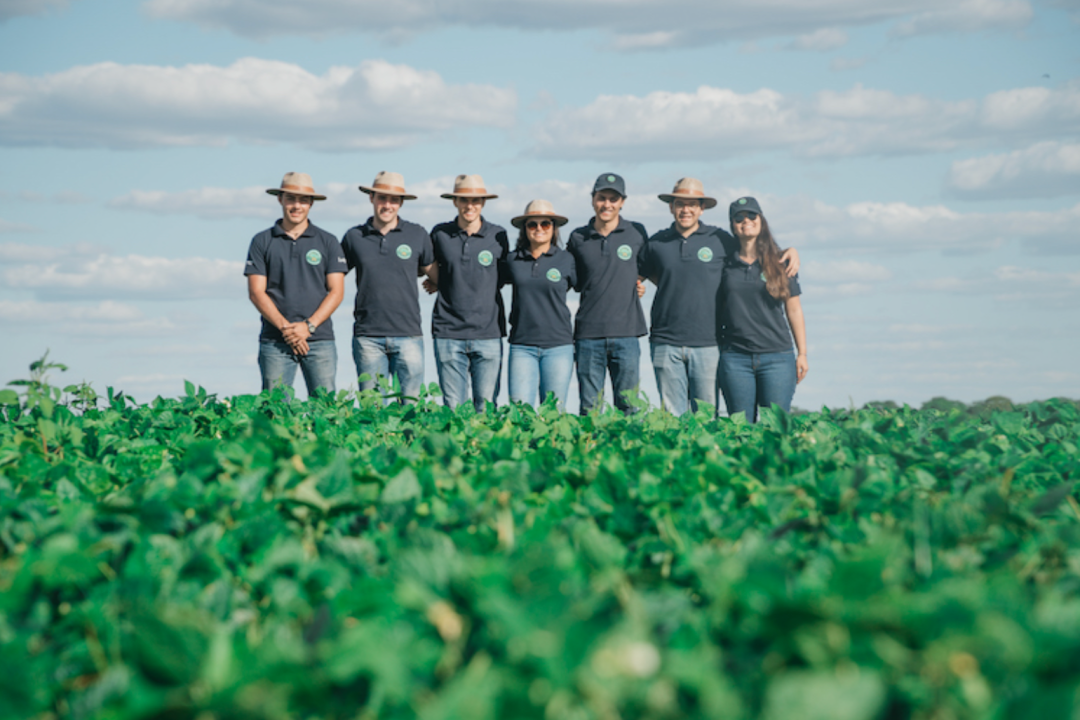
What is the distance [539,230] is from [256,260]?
3.04 metres

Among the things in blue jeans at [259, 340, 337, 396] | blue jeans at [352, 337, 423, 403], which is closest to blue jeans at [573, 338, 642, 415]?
blue jeans at [352, 337, 423, 403]

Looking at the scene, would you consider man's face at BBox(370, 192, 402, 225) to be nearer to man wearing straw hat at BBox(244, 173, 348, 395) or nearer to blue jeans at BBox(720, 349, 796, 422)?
man wearing straw hat at BBox(244, 173, 348, 395)

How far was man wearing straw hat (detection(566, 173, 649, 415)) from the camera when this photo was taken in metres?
10.2

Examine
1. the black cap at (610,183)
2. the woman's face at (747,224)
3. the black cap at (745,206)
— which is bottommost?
the woman's face at (747,224)

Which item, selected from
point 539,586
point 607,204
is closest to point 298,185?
point 607,204

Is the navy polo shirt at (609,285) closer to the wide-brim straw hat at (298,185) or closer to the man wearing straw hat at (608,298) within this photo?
the man wearing straw hat at (608,298)

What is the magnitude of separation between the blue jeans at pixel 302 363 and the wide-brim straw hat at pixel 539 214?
239 centimetres

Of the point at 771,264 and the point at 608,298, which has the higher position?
the point at 771,264

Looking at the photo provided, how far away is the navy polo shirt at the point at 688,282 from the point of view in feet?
32.7

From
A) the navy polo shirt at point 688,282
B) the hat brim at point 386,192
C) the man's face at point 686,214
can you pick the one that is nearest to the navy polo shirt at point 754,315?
the navy polo shirt at point 688,282

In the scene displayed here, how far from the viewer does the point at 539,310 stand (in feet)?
33.8

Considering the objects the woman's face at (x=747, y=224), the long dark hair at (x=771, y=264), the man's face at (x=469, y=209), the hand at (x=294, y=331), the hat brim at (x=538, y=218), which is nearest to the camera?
the long dark hair at (x=771, y=264)

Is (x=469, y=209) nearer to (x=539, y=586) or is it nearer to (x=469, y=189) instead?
(x=469, y=189)

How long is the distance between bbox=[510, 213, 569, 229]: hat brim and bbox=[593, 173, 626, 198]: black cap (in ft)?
1.54
